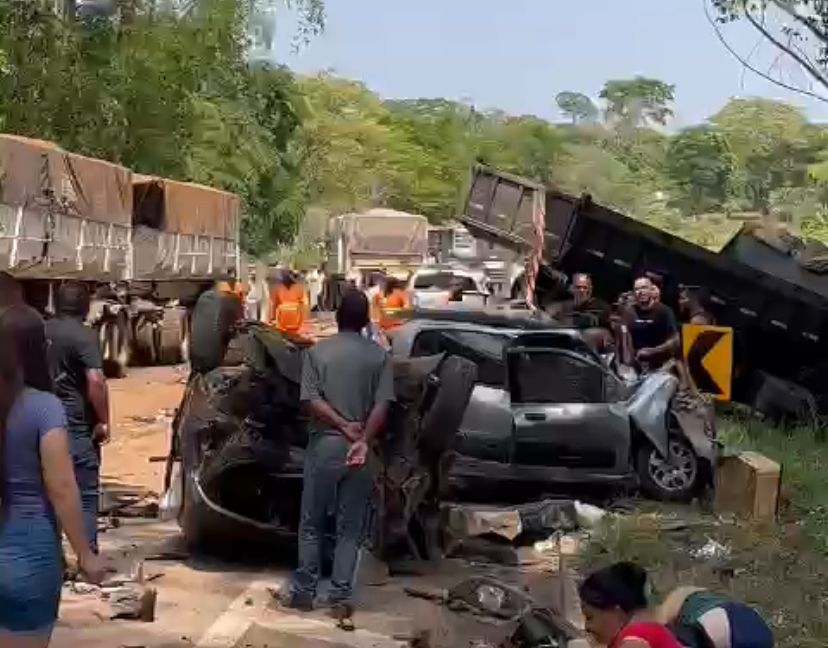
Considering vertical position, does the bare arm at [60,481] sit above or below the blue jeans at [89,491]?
above

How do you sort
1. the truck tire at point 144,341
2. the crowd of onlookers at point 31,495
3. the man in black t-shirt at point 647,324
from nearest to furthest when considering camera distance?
the crowd of onlookers at point 31,495 < the man in black t-shirt at point 647,324 < the truck tire at point 144,341

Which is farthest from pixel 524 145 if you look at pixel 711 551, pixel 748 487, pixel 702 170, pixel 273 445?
pixel 273 445

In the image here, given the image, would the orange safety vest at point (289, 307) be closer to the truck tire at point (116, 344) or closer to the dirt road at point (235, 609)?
the truck tire at point (116, 344)

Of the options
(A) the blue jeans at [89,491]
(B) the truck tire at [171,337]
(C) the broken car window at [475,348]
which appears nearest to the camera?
(A) the blue jeans at [89,491]

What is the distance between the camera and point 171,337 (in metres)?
26.6

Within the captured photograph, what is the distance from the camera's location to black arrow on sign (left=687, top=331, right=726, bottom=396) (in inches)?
415

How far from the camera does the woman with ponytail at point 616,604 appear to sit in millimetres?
4340

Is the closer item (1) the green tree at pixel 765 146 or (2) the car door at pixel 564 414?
(2) the car door at pixel 564 414

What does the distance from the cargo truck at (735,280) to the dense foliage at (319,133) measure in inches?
299

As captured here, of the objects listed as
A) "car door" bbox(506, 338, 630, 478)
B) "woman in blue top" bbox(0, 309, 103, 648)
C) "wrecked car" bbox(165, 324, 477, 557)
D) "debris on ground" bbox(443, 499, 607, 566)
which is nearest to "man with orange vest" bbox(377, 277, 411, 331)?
"car door" bbox(506, 338, 630, 478)

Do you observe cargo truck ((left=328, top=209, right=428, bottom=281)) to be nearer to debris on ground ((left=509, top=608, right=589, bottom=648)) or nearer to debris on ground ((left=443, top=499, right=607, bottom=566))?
debris on ground ((left=443, top=499, right=607, bottom=566))

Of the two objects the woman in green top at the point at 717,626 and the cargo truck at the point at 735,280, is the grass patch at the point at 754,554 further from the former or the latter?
the cargo truck at the point at 735,280

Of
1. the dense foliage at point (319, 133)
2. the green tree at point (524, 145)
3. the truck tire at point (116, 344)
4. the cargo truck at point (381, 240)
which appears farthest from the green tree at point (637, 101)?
the truck tire at point (116, 344)

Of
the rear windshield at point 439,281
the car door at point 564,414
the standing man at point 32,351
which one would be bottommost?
the rear windshield at point 439,281
